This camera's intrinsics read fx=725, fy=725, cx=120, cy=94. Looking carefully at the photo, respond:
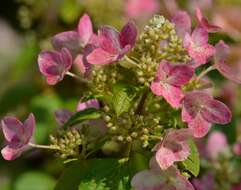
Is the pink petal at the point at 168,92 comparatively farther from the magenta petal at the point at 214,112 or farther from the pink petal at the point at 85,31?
the pink petal at the point at 85,31

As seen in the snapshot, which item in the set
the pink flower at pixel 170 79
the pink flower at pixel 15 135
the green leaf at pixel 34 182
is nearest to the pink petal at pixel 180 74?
the pink flower at pixel 170 79

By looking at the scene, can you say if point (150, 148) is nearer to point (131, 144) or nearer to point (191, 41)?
point (131, 144)

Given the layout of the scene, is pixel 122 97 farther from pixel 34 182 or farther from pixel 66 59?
pixel 34 182

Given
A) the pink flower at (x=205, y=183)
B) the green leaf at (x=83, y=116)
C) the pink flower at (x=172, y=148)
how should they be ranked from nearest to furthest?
the pink flower at (x=172, y=148), the green leaf at (x=83, y=116), the pink flower at (x=205, y=183)

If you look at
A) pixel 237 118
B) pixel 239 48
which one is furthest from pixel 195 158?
pixel 239 48

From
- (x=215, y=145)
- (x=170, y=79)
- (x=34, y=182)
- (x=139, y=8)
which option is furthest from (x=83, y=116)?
(x=139, y=8)

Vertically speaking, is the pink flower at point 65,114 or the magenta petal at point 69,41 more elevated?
the magenta petal at point 69,41
